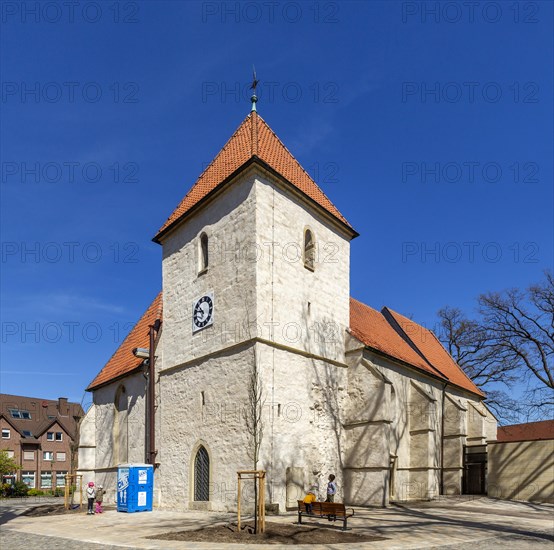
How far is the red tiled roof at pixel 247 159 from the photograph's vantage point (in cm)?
1994

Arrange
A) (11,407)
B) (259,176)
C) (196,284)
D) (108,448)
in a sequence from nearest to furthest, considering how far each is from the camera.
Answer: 1. (259,176)
2. (196,284)
3. (108,448)
4. (11,407)

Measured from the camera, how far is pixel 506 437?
3919 cm

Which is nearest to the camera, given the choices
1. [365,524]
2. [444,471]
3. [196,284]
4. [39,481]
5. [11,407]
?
[365,524]

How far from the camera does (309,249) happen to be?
809 inches

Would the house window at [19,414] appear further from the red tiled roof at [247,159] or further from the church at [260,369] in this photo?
the red tiled roof at [247,159]

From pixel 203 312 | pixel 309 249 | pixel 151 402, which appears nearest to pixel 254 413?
pixel 203 312

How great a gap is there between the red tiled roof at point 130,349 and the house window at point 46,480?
39.9 metres

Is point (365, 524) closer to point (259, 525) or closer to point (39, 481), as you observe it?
point (259, 525)

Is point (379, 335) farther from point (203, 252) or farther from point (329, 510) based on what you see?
point (329, 510)

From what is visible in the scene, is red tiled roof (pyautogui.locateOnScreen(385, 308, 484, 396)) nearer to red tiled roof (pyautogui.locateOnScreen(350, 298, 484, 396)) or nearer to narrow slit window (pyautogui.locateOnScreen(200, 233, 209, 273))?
red tiled roof (pyautogui.locateOnScreen(350, 298, 484, 396))

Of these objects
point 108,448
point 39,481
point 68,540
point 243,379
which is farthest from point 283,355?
point 39,481

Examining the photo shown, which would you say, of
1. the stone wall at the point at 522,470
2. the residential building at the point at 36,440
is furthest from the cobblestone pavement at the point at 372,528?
the residential building at the point at 36,440

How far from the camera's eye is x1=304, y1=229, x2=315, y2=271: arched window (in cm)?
2037

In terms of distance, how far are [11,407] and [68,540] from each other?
5780 cm
